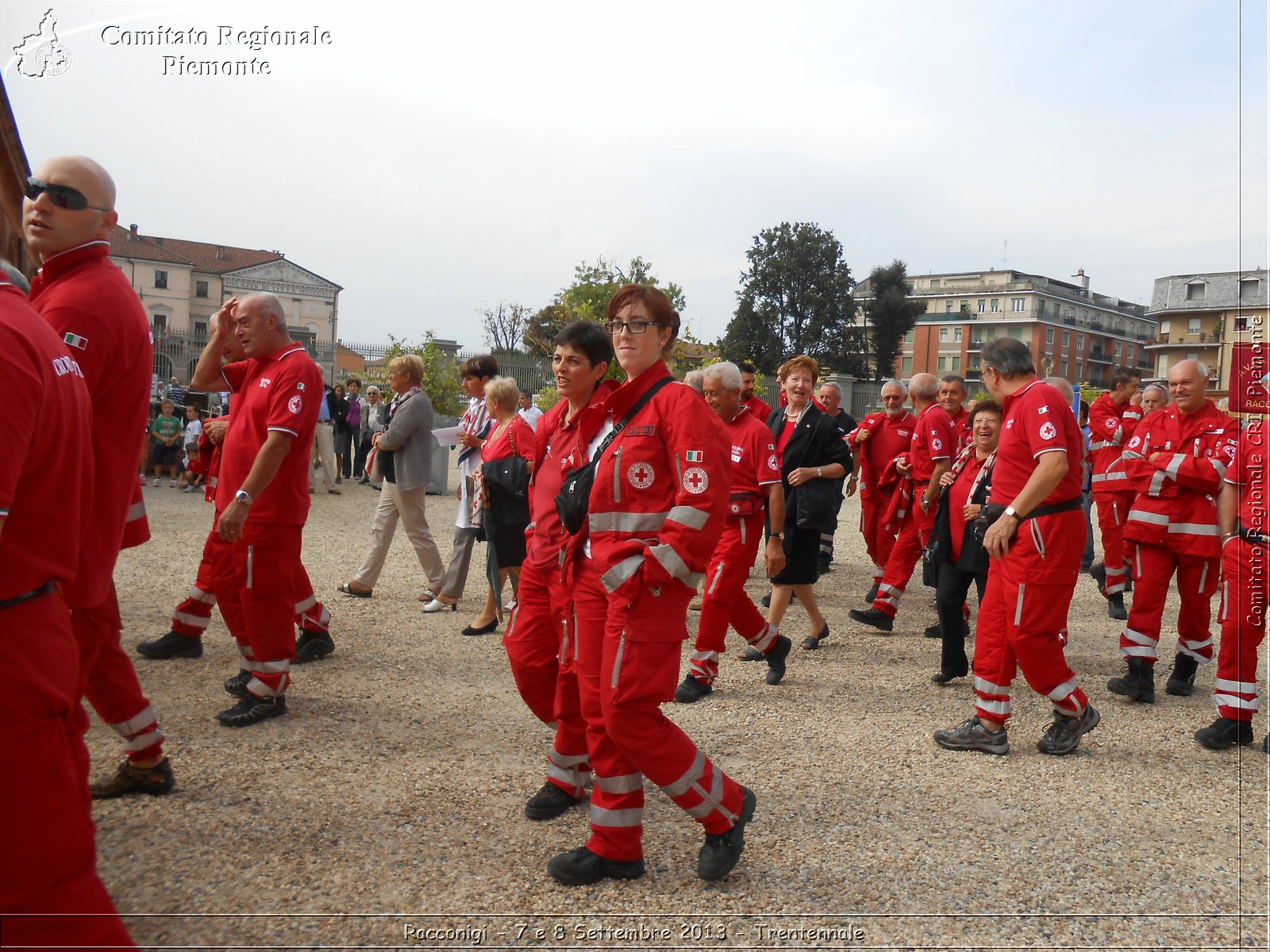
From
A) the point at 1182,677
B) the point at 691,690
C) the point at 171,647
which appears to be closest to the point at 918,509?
the point at 1182,677

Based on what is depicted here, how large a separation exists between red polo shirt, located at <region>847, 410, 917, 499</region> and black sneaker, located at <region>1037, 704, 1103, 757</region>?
3885 millimetres

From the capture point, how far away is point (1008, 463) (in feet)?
16.2

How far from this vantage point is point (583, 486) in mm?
3336

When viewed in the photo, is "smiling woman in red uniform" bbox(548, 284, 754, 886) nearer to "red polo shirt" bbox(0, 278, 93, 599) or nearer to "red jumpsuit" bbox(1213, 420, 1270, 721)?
"red polo shirt" bbox(0, 278, 93, 599)

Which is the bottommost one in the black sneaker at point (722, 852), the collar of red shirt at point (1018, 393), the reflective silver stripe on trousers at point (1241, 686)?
the black sneaker at point (722, 852)

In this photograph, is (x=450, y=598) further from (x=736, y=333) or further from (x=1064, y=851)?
(x=736, y=333)

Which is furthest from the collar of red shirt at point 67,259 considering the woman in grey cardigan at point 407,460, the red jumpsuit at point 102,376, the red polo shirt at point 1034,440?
the red polo shirt at point 1034,440

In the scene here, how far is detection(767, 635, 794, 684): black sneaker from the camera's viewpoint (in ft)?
19.5

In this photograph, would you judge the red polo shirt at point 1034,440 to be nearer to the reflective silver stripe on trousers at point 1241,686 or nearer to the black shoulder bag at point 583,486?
the reflective silver stripe on trousers at point 1241,686

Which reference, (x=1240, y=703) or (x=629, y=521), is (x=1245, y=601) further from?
(x=629, y=521)

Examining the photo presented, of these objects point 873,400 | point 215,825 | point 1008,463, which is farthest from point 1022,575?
point 873,400

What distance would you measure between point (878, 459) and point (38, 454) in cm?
766

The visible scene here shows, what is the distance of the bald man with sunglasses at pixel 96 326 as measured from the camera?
296 centimetres

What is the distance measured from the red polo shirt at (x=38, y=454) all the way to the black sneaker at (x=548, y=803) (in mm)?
2275
